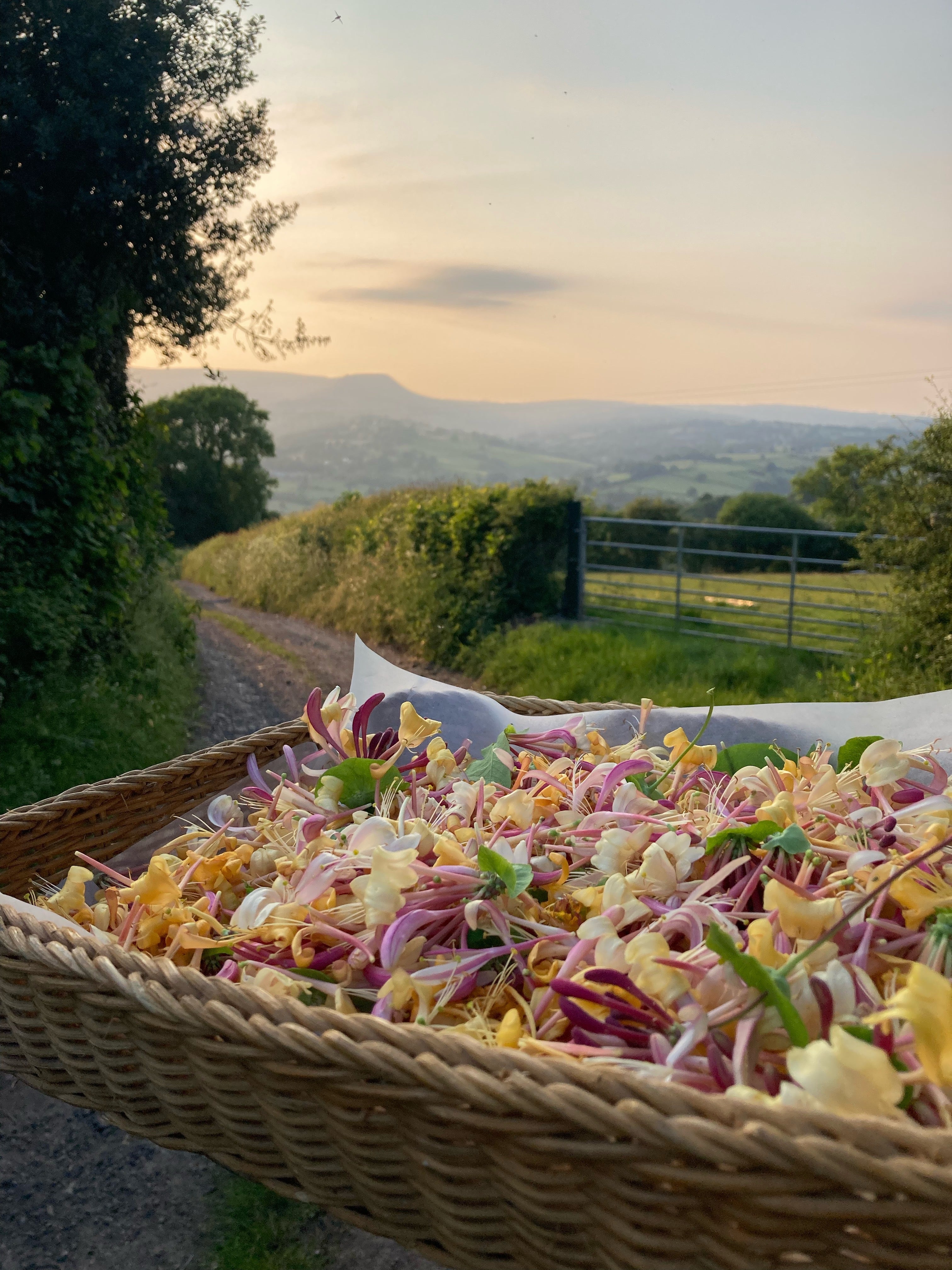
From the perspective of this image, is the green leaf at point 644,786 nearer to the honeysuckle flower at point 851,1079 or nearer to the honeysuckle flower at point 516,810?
the honeysuckle flower at point 516,810

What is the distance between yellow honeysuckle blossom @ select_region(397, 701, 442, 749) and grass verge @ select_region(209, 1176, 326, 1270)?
0.84 metres

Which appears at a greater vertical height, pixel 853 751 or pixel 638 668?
pixel 853 751

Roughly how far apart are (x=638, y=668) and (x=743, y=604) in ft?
8.05

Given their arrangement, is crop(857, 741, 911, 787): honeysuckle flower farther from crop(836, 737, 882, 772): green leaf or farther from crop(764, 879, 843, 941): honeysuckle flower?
crop(764, 879, 843, 941): honeysuckle flower

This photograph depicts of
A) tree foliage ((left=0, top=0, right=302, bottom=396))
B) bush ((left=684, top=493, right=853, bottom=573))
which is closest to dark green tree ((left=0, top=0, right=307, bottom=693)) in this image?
tree foliage ((left=0, top=0, right=302, bottom=396))

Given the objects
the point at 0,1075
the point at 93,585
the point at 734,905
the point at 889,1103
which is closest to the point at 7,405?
the point at 93,585

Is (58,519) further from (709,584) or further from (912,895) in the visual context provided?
(709,584)

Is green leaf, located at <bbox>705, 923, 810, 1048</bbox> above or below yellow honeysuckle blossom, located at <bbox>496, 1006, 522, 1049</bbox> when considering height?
above

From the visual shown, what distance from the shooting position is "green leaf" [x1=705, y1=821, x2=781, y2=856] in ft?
2.79

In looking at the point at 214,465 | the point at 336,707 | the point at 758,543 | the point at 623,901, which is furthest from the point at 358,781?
the point at 214,465

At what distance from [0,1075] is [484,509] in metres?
5.53

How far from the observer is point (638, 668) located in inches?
213

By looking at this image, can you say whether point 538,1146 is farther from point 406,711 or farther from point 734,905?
point 406,711

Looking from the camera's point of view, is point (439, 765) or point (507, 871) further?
point (439, 765)
